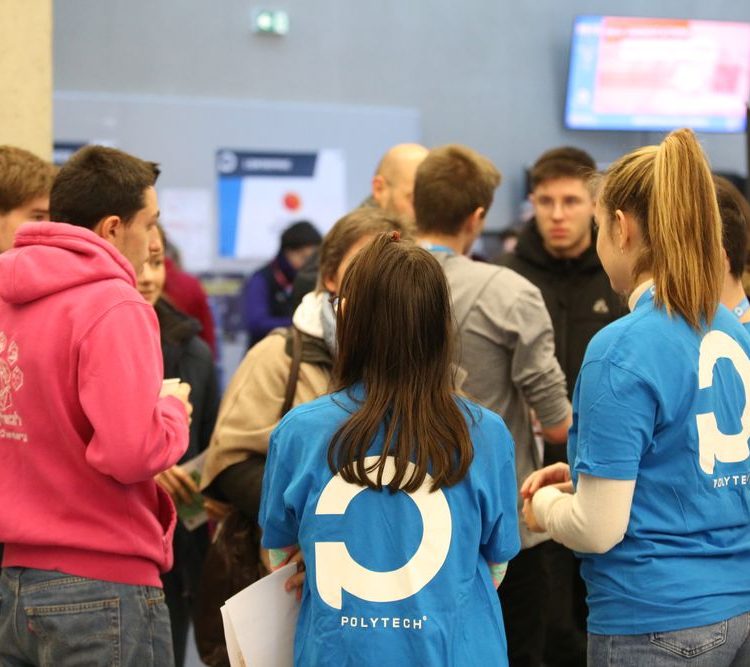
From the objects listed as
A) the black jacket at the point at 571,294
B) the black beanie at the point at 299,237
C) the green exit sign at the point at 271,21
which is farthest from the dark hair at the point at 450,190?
the green exit sign at the point at 271,21

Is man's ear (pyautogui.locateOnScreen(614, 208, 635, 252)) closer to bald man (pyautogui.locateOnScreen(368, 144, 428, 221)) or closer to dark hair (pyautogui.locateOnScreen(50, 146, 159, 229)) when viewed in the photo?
dark hair (pyautogui.locateOnScreen(50, 146, 159, 229))

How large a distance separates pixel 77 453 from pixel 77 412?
0.08 metres

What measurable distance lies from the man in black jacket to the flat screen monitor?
183 inches

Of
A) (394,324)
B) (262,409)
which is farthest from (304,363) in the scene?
(394,324)

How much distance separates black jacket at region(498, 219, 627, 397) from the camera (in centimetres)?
332

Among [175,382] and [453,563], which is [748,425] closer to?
[453,563]

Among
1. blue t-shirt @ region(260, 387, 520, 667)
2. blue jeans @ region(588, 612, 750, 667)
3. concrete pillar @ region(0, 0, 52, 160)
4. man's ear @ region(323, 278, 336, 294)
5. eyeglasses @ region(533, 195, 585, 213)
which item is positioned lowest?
blue jeans @ region(588, 612, 750, 667)

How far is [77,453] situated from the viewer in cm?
188

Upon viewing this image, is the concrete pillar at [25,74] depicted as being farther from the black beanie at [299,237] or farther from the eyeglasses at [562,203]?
the black beanie at [299,237]

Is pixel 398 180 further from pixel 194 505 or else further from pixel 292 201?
pixel 292 201

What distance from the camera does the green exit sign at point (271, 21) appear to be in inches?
291

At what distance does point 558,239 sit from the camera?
3434 mm

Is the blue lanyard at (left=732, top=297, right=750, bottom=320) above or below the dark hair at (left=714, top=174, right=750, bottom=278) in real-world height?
below

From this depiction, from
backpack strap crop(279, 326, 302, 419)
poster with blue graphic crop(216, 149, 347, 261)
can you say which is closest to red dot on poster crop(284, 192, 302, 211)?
poster with blue graphic crop(216, 149, 347, 261)
